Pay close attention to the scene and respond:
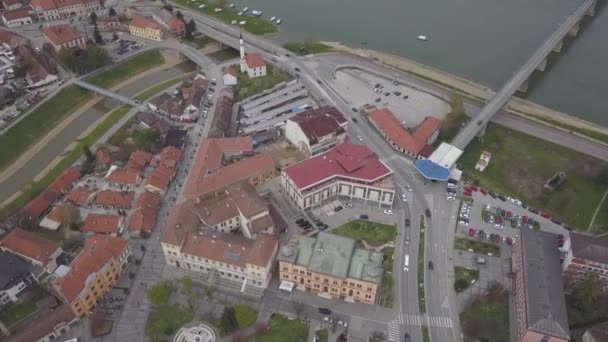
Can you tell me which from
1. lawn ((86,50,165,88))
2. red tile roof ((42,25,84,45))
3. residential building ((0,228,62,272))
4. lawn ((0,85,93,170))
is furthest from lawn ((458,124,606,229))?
red tile roof ((42,25,84,45))

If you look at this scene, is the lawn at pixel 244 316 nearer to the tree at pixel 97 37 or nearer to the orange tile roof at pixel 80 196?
the orange tile roof at pixel 80 196

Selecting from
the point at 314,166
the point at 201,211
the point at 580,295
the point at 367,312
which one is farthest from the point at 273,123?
the point at 580,295

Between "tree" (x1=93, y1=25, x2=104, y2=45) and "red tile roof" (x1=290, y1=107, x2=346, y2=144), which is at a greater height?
"tree" (x1=93, y1=25, x2=104, y2=45)

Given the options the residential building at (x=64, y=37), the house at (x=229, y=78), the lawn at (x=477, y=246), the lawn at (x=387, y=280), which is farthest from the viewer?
the residential building at (x=64, y=37)


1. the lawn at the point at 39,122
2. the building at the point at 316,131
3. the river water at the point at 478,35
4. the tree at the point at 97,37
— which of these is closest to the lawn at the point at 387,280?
the building at the point at 316,131

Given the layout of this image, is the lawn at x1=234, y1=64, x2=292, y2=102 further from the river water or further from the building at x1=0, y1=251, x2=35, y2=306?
the building at x1=0, y1=251, x2=35, y2=306

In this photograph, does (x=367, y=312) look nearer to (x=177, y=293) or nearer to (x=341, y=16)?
(x=177, y=293)
